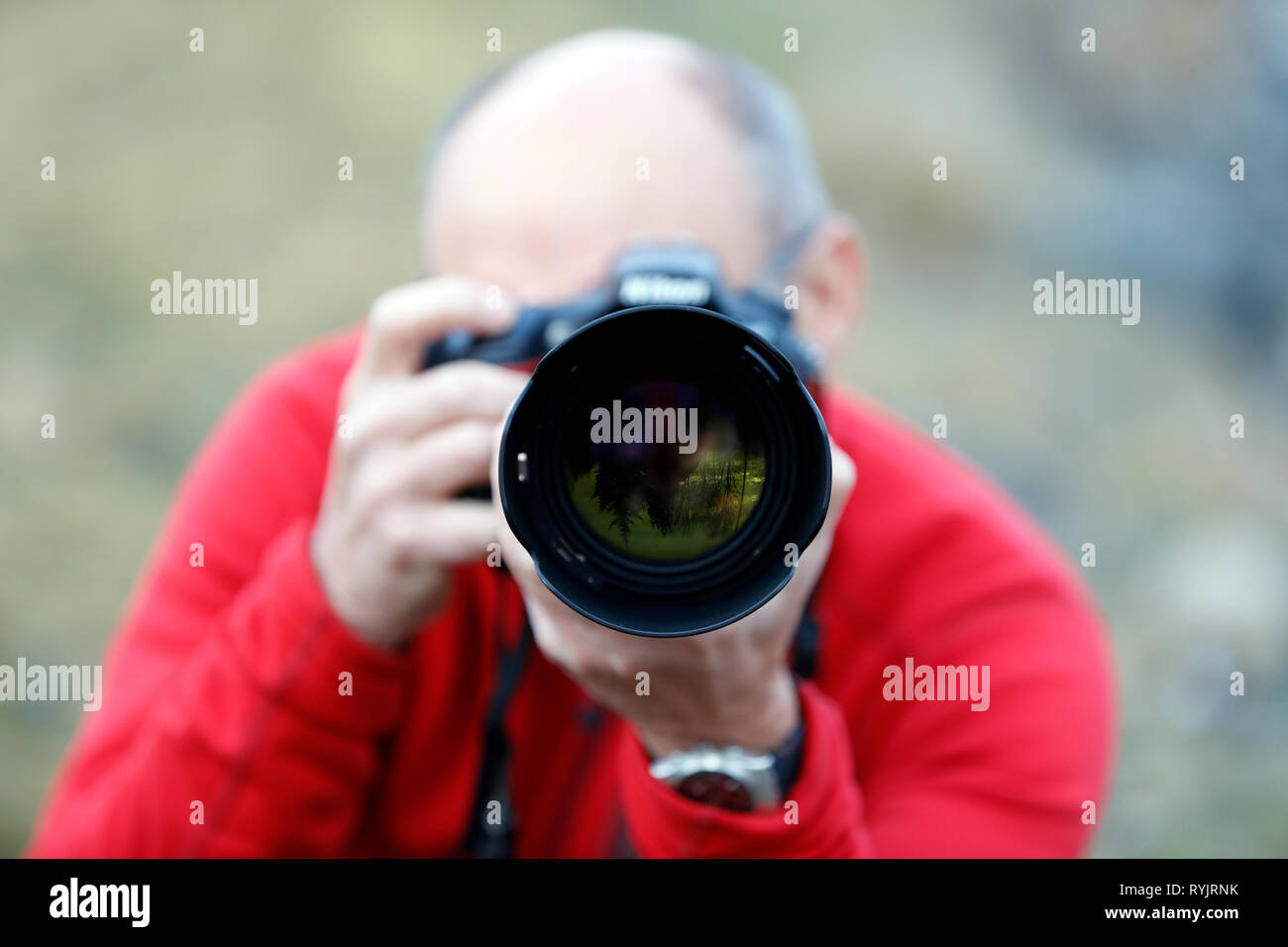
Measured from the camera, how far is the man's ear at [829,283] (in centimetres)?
100

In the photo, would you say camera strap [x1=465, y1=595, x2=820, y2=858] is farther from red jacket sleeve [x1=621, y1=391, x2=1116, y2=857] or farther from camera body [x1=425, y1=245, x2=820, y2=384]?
camera body [x1=425, y1=245, x2=820, y2=384]

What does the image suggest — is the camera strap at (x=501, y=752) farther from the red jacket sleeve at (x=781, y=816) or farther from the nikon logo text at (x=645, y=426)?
the nikon logo text at (x=645, y=426)

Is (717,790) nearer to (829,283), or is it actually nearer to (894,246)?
(829,283)

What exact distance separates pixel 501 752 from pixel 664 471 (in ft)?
1.30

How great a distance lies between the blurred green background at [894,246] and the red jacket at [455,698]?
1.13 m

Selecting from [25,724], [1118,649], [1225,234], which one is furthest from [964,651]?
[1225,234]

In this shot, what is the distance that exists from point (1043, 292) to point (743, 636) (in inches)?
81.4

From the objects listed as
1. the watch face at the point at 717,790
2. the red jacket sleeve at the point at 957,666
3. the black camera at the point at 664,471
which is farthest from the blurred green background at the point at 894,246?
the black camera at the point at 664,471

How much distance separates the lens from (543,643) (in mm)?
643

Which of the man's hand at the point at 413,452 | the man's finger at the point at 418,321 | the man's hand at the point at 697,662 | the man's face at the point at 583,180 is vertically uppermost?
the man's face at the point at 583,180

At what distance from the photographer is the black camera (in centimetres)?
54

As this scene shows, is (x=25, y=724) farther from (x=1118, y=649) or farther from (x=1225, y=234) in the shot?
(x=1225, y=234)

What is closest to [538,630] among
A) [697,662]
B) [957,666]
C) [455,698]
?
[697,662]

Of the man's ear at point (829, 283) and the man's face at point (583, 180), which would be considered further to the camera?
the man's ear at point (829, 283)
